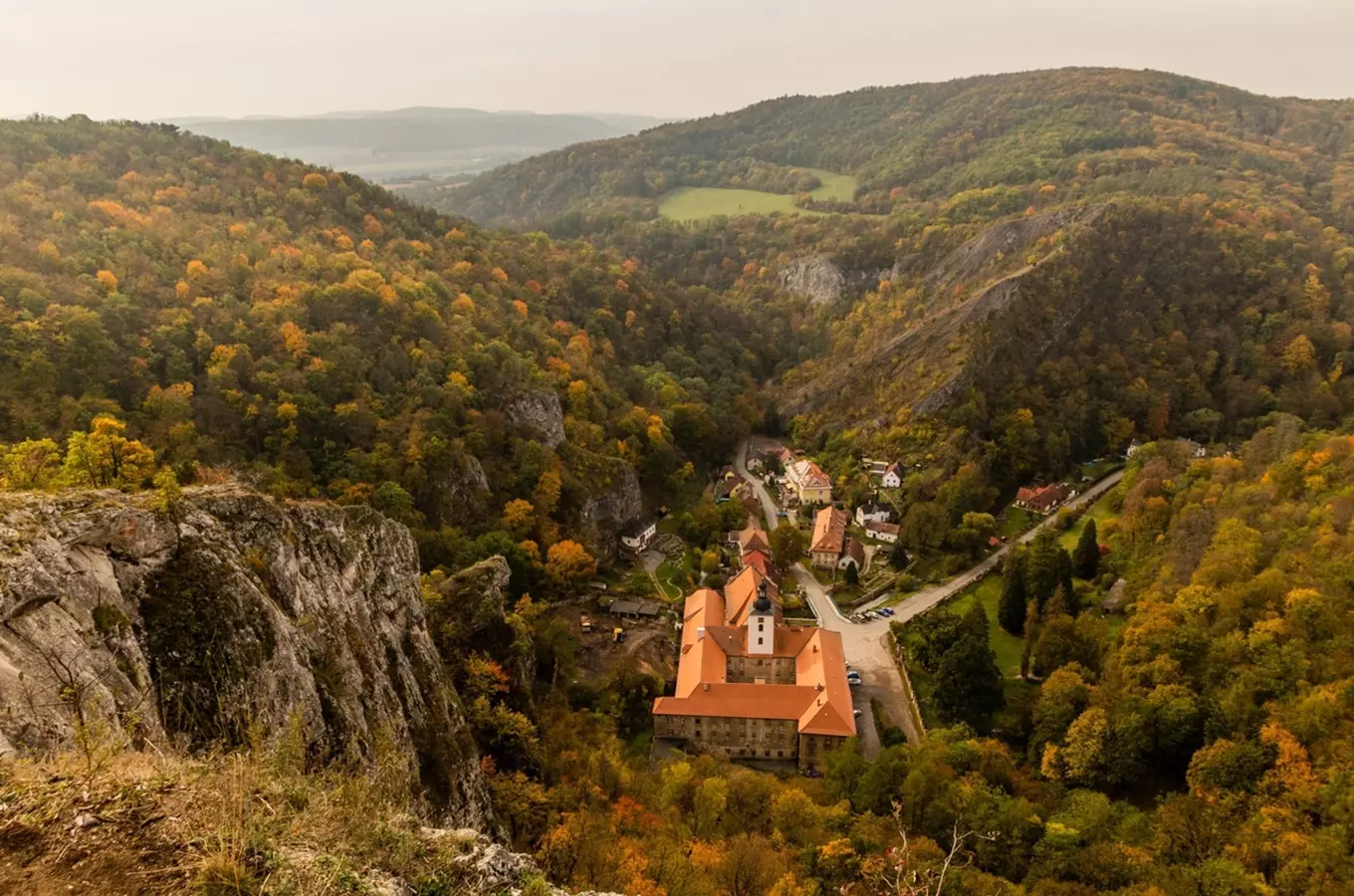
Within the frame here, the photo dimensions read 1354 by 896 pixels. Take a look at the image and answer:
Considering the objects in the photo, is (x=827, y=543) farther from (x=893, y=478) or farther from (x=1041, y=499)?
(x=1041, y=499)

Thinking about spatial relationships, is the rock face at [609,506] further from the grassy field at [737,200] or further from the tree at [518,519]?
the grassy field at [737,200]

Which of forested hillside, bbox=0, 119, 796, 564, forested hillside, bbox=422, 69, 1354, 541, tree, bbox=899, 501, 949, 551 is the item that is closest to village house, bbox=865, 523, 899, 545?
tree, bbox=899, 501, 949, 551

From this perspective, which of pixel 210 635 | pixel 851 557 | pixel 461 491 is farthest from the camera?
pixel 851 557

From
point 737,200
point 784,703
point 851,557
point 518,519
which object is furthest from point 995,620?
point 737,200

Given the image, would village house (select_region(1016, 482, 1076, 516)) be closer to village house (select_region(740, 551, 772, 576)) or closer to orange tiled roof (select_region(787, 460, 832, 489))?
orange tiled roof (select_region(787, 460, 832, 489))

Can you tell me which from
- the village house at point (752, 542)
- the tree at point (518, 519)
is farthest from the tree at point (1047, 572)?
the tree at point (518, 519)

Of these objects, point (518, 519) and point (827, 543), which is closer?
point (518, 519)
